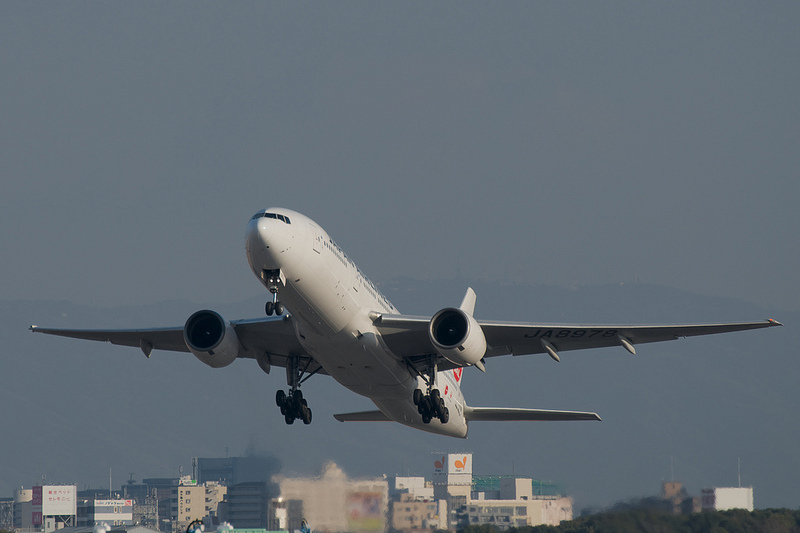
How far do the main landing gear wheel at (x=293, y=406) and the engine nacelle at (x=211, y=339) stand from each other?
2492mm

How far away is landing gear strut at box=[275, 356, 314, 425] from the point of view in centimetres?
3528

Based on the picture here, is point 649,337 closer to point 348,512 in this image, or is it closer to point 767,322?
point 767,322

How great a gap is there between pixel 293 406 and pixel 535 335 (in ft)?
25.8

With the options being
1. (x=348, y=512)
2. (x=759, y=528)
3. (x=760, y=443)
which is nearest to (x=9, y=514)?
(x=760, y=443)

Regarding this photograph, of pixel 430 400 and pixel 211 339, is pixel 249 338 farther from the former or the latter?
pixel 430 400

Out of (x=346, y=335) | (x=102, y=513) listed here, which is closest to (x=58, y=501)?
(x=102, y=513)

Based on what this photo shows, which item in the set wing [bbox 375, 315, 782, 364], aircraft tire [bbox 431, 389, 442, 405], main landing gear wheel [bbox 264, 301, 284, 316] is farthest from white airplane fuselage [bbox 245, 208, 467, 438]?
aircraft tire [bbox 431, 389, 442, 405]

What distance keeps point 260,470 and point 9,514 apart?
104337 millimetres

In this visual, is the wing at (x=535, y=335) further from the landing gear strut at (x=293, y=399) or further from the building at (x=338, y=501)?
the building at (x=338, y=501)

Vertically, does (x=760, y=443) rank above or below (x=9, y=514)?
above

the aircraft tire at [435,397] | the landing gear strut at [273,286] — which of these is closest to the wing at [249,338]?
the aircraft tire at [435,397]

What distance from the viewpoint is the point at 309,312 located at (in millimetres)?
29703

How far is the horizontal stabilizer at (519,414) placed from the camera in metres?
38.0

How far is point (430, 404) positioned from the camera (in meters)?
34.0
